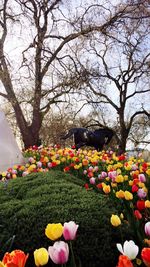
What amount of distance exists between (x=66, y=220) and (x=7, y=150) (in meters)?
7.53

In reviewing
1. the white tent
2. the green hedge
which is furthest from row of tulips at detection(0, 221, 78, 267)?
the white tent

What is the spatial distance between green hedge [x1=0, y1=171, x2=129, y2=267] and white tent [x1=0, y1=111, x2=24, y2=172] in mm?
6326

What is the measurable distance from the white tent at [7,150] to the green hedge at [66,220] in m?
6.33

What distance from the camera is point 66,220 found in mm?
3137

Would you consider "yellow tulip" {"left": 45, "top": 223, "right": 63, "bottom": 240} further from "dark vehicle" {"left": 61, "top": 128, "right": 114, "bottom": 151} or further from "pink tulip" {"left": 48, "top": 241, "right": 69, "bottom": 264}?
"dark vehicle" {"left": 61, "top": 128, "right": 114, "bottom": 151}

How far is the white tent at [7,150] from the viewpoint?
10.3 meters

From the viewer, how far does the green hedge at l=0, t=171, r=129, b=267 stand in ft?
9.60

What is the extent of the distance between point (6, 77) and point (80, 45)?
4.78 metres

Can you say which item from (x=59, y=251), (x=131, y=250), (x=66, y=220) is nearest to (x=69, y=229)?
(x=59, y=251)

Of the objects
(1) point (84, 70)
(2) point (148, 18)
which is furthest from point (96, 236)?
(2) point (148, 18)

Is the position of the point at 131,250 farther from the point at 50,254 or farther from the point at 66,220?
the point at 66,220

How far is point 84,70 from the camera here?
1959 cm

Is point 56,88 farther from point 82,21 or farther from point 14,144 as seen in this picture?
point 14,144

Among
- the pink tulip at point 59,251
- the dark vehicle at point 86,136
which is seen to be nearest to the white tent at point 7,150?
the dark vehicle at point 86,136
